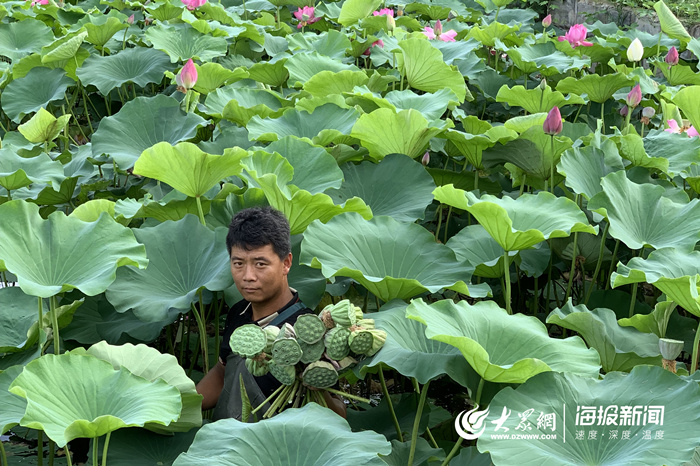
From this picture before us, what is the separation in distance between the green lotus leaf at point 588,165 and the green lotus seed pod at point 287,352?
3.29ft

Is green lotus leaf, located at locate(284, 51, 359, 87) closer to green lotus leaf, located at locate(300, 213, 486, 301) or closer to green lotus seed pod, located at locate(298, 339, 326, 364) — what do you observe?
green lotus leaf, located at locate(300, 213, 486, 301)

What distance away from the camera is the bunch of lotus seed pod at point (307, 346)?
52.1 inches

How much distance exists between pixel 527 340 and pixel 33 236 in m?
1.03

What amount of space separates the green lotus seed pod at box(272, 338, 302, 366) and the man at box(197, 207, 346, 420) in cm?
16

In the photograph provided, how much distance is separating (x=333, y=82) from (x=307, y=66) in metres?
0.28

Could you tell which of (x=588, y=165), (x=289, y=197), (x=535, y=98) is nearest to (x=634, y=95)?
(x=535, y=98)

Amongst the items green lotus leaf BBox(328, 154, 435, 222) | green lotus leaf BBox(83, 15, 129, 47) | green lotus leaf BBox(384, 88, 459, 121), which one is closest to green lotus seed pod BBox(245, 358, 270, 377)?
green lotus leaf BBox(328, 154, 435, 222)

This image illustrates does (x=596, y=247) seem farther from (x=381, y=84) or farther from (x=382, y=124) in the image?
(x=381, y=84)

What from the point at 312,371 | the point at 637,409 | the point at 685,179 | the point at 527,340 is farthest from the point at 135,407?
the point at 685,179

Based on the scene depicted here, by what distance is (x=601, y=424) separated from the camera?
4.11 ft

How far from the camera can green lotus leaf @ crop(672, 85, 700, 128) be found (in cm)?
223

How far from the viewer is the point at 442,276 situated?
5.59 feet

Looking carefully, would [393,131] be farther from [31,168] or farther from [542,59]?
[542,59]

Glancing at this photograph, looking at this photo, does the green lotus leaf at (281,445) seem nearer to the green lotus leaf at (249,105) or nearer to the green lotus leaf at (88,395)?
the green lotus leaf at (88,395)
